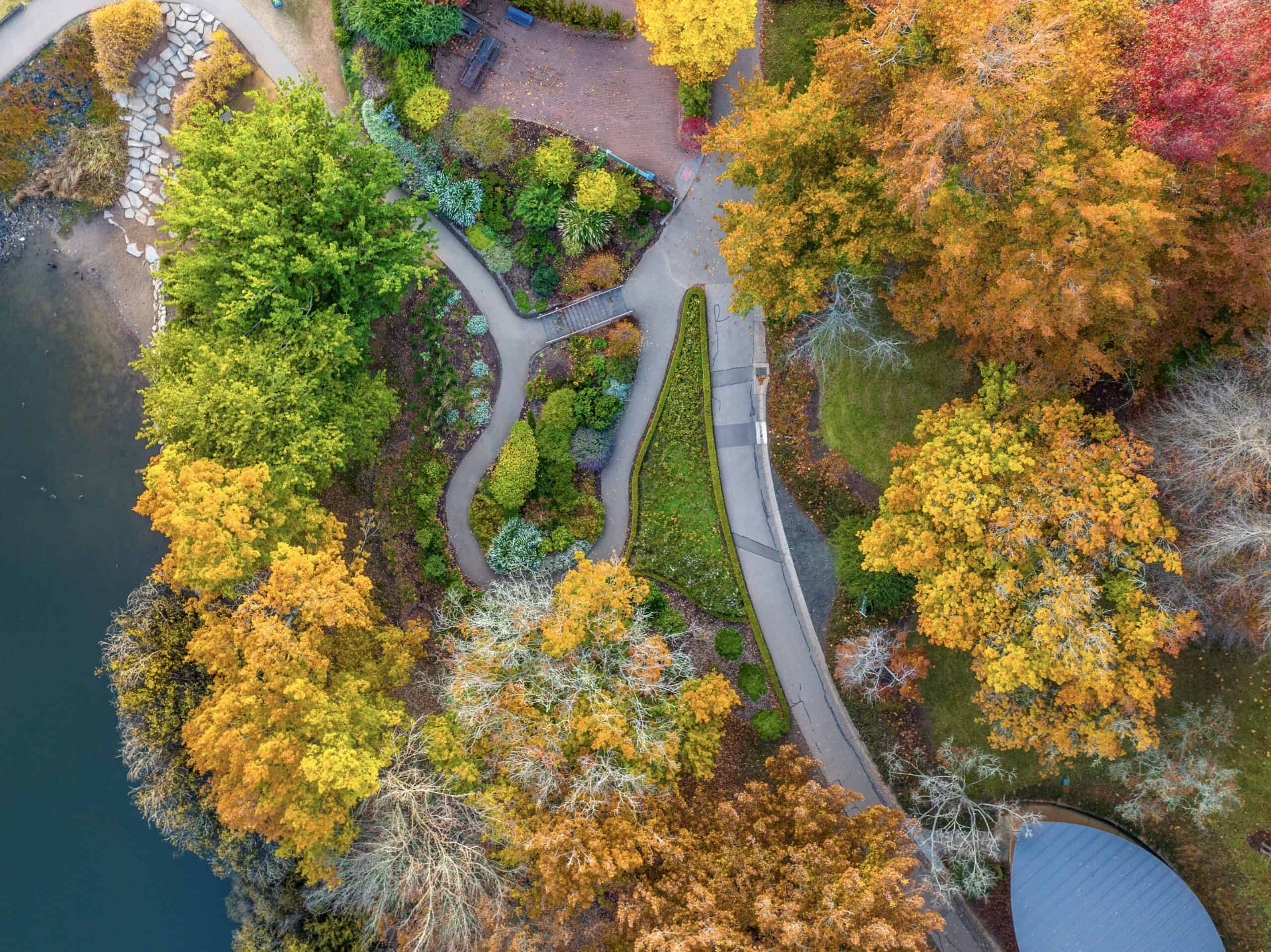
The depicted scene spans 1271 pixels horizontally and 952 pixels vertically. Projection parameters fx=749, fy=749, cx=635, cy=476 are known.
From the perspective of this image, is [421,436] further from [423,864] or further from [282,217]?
A: [423,864]

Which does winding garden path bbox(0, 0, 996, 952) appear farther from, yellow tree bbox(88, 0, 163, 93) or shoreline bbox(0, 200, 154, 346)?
shoreline bbox(0, 200, 154, 346)

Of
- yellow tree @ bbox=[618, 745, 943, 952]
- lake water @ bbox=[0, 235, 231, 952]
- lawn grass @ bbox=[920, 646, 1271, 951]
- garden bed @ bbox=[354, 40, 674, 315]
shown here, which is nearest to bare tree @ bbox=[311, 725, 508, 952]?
yellow tree @ bbox=[618, 745, 943, 952]

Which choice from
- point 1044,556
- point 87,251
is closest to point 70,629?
point 87,251

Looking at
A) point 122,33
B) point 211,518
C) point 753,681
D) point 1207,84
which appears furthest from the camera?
point 122,33

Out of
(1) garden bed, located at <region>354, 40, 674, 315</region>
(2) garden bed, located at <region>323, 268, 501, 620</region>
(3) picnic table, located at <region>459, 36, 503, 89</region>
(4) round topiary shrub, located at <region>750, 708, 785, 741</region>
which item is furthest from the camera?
(2) garden bed, located at <region>323, 268, 501, 620</region>

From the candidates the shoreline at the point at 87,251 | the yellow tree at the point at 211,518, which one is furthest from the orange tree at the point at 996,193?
the shoreline at the point at 87,251

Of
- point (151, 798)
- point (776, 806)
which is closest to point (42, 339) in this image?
point (151, 798)
